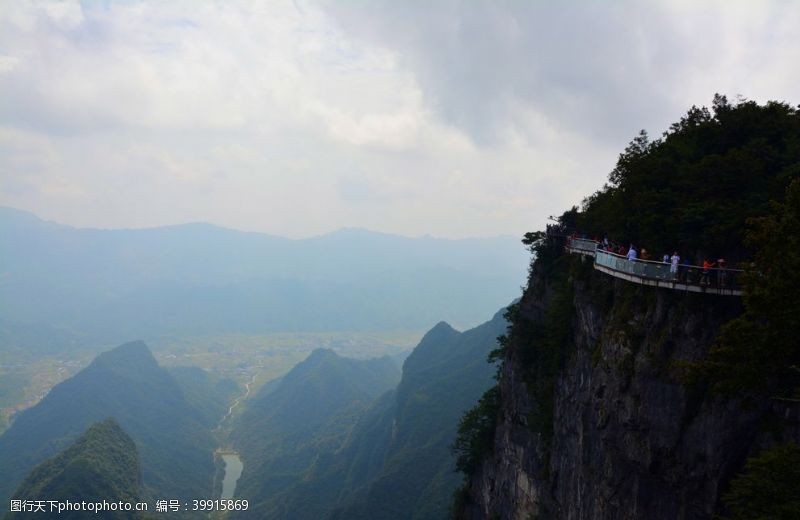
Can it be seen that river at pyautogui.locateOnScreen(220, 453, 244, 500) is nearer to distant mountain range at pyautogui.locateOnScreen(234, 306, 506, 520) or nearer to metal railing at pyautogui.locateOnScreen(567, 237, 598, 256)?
distant mountain range at pyautogui.locateOnScreen(234, 306, 506, 520)

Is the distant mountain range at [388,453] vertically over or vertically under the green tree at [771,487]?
under

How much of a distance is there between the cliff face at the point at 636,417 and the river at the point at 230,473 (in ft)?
457

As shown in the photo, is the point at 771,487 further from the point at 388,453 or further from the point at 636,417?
the point at 388,453

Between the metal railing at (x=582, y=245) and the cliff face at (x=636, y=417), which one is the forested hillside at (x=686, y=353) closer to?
the cliff face at (x=636, y=417)

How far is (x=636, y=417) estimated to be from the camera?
23078 mm

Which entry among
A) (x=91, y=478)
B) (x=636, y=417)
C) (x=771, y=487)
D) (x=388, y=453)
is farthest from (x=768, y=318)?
(x=388, y=453)

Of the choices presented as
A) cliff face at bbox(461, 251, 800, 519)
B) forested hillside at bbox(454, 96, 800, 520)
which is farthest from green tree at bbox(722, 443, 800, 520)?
cliff face at bbox(461, 251, 800, 519)

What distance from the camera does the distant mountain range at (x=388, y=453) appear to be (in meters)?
100

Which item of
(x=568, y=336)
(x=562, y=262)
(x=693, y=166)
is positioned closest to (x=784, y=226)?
(x=693, y=166)

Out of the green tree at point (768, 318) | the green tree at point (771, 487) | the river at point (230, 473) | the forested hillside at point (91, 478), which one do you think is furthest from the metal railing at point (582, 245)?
the river at point (230, 473)

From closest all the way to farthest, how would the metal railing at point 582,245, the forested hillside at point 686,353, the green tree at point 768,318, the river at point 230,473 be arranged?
1. the green tree at point 768,318
2. the forested hillside at point 686,353
3. the metal railing at point 582,245
4. the river at point 230,473

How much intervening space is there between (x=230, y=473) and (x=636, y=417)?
171546 millimetres

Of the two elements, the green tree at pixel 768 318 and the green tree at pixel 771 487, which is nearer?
the green tree at pixel 771 487

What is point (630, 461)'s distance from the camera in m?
23.5
